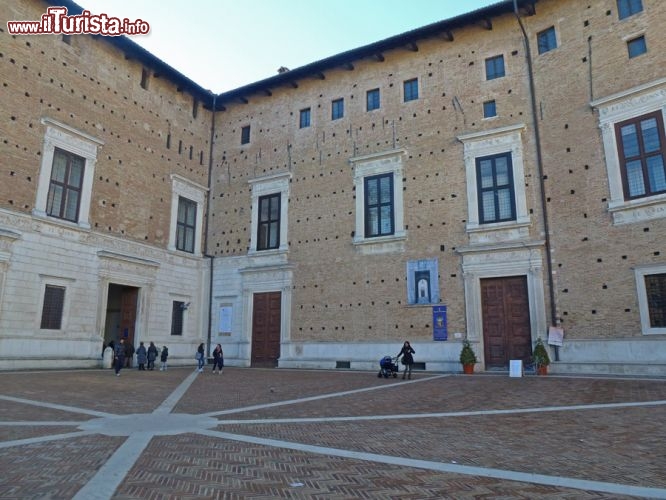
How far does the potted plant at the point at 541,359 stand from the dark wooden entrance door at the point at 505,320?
0.96 m

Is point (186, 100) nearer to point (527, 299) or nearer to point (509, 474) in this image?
point (527, 299)

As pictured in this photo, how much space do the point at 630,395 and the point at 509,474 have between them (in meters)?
7.40

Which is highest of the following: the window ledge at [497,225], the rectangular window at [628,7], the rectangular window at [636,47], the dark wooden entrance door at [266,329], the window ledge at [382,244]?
the rectangular window at [628,7]

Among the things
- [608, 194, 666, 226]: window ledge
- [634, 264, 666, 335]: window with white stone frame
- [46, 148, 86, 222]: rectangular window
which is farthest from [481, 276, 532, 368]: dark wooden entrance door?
[46, 148, 86, 222]: rectangular window

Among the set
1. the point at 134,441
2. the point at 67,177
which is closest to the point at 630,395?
the point at 134,441

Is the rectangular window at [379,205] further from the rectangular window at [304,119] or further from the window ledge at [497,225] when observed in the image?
the rectangular window at [304,119]

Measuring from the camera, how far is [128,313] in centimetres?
2100

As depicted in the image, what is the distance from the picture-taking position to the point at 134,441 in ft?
19.7

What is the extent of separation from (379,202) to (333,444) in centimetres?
1538

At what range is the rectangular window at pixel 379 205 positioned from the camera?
2028cm

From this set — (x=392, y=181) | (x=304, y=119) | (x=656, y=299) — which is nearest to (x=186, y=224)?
(x=304, y=119)

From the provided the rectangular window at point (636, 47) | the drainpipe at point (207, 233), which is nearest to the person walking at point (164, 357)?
the drainpipe at point (207, 233)

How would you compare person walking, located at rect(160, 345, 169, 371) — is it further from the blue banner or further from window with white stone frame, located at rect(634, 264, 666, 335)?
window with white stone frame, located at rect(634, 264, 666, 335)

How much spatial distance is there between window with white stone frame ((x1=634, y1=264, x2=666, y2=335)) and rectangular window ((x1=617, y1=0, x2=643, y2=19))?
29.2ft
